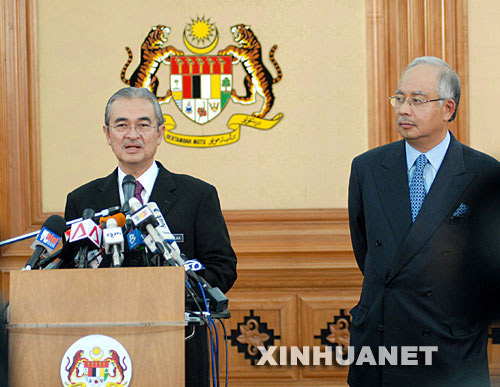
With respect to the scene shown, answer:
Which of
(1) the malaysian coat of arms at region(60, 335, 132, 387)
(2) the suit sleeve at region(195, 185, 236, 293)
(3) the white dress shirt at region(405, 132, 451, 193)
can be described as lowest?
(1) the malaysian coat of arms at region(60, 335, 132, 387)

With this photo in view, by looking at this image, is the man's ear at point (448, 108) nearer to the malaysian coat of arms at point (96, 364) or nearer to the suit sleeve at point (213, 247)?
the suit sleeve at point (213, 247)

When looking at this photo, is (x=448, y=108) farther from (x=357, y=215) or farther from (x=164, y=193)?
(x=164, y=193)

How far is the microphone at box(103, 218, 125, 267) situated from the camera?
176 centimetres

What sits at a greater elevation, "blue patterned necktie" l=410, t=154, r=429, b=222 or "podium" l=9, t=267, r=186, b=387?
"blue patterned necktie" l=410, t=154, r=429, b=222

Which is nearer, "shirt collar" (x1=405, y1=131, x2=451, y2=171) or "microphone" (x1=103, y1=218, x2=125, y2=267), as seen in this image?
"microphone" (x1=103, y1=218, x2=125, y2=267)

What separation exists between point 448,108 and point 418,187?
13.3 inches

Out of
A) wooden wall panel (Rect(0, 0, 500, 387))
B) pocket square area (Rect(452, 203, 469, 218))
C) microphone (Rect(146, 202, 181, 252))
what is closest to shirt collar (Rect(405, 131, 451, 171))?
pocket square area (Rect(452, 203, 469, 218))

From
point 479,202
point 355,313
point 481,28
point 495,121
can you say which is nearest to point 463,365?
point 355,313

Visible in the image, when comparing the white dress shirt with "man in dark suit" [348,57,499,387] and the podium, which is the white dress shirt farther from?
the podium

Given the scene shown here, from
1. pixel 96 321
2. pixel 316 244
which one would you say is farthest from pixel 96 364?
pixel 316 244

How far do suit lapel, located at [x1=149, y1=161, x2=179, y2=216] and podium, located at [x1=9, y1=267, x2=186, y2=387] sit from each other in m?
0.81

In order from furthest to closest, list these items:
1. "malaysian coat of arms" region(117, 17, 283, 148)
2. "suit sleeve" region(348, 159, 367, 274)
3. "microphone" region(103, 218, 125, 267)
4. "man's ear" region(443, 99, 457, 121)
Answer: "malaysian coat of arms" region(117, 17, 283, 148) → "suit sleeve" region(348, 159, 367, 274) → "man's ear" region(443, 99, 457, 121) → "microphone" region(103, 218, 125, 267)

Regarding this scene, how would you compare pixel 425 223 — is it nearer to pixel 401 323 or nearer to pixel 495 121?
pixel 401 323

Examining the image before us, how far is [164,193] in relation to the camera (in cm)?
249
